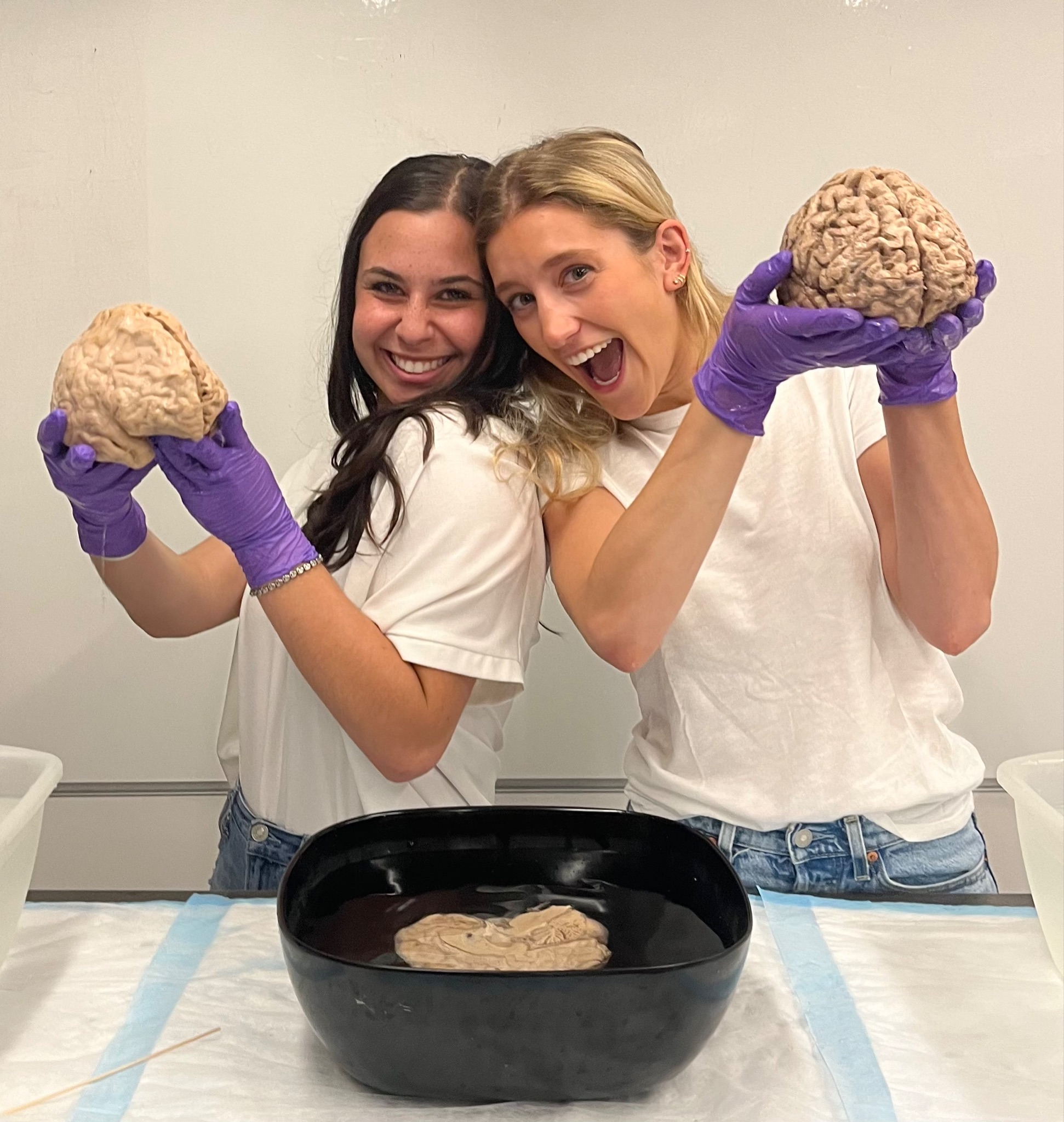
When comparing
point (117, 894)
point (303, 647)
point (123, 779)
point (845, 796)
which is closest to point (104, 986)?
point (117, 894)

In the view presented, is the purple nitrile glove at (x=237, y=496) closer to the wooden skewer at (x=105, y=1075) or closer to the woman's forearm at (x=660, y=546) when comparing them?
the woman's forearm at (x=660, y=546)

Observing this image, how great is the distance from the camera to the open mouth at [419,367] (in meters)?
1.55

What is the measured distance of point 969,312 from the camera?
108 centimetres

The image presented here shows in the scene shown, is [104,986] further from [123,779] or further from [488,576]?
[123,779]

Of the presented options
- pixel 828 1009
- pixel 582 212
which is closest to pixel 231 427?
pixel 582 212

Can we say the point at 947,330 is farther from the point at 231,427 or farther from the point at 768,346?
the point at 231,427

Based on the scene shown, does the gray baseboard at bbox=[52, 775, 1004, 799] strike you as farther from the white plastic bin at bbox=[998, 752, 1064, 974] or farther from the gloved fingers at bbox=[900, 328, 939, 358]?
the gloved fingers at bbox=[900, 328, 939, 358]

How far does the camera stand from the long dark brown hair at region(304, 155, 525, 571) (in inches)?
56.0

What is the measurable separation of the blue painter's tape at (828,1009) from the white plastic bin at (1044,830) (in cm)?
20

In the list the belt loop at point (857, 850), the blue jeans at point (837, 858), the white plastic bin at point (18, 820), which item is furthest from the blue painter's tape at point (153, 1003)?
the belt loop at point (857, 850)

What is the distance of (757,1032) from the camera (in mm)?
924

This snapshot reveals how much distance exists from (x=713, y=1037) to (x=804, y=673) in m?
0.57

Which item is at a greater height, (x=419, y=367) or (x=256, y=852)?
(x=419, y=367)

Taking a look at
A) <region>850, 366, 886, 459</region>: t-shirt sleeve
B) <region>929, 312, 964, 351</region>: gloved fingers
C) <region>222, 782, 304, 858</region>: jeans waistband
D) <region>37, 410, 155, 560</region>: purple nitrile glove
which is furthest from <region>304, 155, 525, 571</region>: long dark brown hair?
<region>929, 312, 964, 351</region>: gloved fingers
